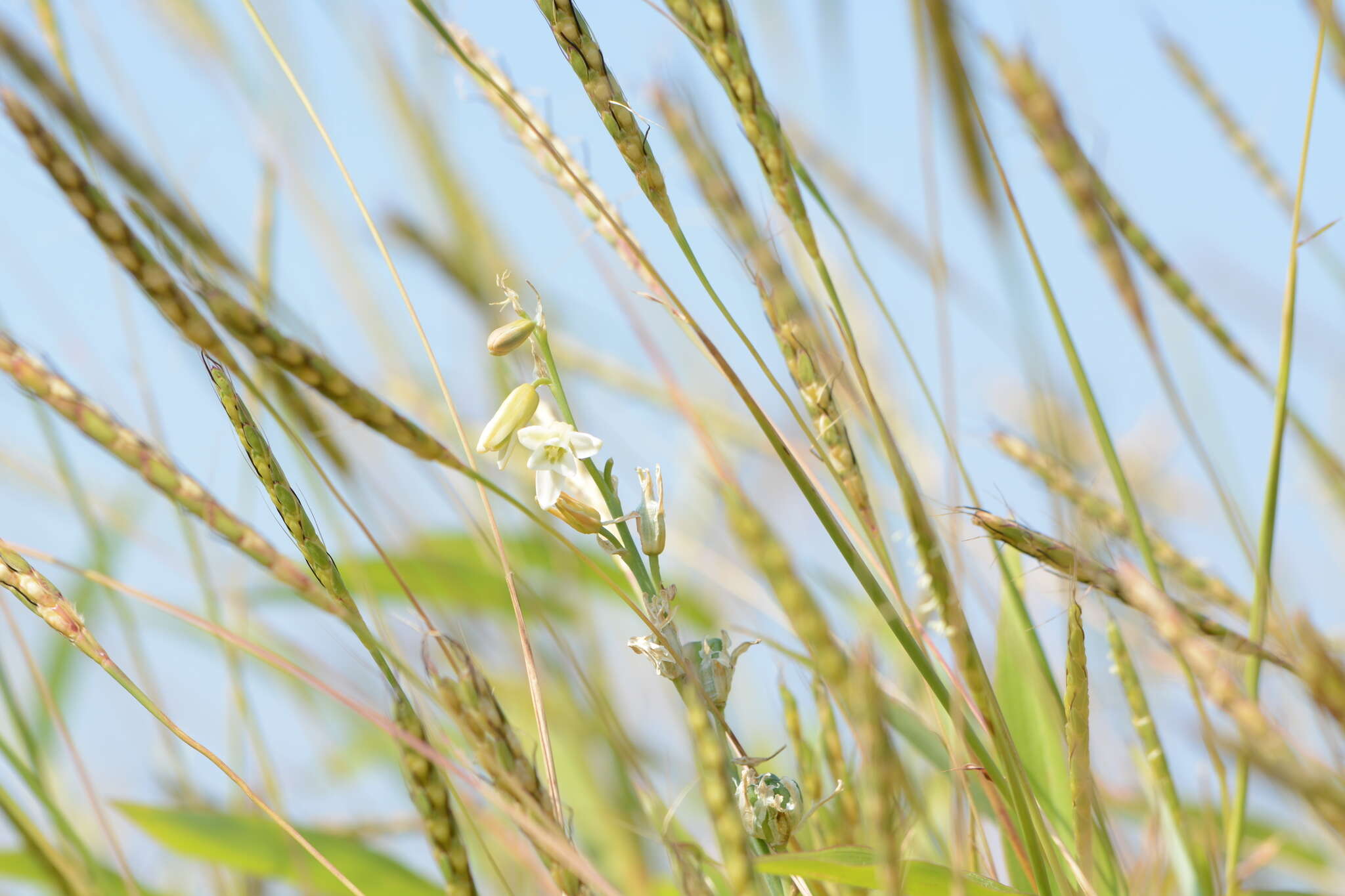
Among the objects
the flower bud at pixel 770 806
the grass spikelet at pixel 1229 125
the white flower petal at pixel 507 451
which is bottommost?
the flower bud at pixel 770 806

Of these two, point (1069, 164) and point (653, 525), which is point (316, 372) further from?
point (1069, 164)

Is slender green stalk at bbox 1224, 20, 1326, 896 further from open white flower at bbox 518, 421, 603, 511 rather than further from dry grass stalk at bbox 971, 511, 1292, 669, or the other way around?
open white flower at bbox 518, 421, 603, 511

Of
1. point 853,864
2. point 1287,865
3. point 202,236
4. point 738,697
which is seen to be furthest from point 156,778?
point 1287,865

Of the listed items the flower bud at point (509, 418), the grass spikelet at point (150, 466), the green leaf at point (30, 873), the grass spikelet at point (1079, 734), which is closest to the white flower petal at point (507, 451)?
the flower bud at point (509, 418)

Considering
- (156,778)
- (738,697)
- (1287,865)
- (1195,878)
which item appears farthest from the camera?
(738,697)

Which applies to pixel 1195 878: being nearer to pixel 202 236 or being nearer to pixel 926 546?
pixel 926 546

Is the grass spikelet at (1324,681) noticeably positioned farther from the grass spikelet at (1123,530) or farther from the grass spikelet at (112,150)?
the grass spikelet at (112,150)
